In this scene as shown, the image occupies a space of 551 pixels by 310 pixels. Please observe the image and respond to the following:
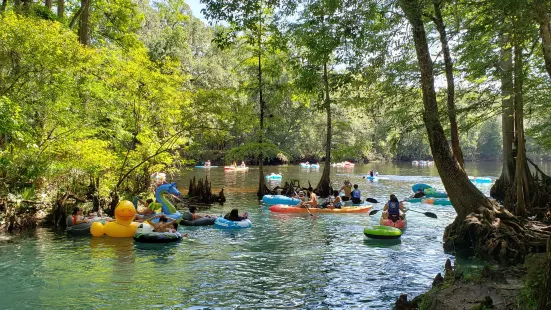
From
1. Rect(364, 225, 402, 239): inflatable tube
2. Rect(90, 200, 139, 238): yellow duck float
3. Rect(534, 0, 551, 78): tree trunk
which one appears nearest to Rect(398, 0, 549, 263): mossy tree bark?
Rect(364, 225, 402, 239): inflatable tube

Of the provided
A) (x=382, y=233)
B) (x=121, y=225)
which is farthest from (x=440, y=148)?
(x=121, y=225)

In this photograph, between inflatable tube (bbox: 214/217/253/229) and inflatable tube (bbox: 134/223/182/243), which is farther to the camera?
inflatable tube (bbox: 214/217/253/229)

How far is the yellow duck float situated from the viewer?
502 inches

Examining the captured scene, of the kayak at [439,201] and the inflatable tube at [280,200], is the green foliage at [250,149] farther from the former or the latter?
the kayak at [439,201]

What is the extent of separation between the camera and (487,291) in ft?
19.5

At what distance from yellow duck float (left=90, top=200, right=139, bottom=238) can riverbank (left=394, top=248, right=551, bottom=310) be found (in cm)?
925

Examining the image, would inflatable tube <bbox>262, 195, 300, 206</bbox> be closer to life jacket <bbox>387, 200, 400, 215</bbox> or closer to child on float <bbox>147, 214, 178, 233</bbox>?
life jacket <bbox>387, 200, 400, 215</bbox>

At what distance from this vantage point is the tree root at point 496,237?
984cm

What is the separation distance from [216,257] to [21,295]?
4339 mm

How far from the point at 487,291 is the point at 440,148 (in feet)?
17.1

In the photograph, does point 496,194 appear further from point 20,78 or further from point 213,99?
point 20,78

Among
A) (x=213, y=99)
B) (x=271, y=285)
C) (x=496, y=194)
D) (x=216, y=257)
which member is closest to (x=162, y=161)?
(x=213, y=99)

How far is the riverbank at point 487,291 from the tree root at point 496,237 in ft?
11.5

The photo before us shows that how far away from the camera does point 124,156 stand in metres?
17.0
